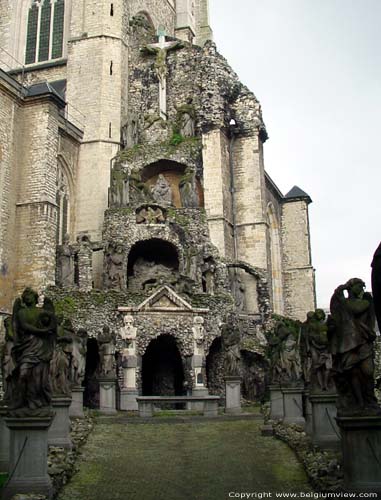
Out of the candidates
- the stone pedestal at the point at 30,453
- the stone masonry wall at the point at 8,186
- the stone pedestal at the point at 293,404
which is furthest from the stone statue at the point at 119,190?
the stone pedestal at the point at 30,453

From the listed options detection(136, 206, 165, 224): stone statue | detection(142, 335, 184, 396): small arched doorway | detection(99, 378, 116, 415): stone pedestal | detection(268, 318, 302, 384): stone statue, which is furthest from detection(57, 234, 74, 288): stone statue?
detection(268, 318, 302, 384): stone statue

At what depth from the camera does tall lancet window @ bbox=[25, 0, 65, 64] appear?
33875 mm

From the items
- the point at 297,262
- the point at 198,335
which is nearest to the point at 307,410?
the point at 198,335

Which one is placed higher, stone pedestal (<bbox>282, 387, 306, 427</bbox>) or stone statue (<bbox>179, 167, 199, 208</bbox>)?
stone statue (<bbox>179, 167, 199, 208</bbox>)

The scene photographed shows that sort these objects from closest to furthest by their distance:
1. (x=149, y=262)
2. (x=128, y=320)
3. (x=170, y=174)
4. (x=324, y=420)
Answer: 1. (x=324, y=420)
2. (x=128, y=320)
3. (x=149, y=262)
4. (x=170, y=174)

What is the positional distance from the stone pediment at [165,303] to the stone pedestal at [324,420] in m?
12.9

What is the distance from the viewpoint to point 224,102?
99.3 ft

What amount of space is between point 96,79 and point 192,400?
1784 cm

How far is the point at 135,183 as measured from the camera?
28.5m

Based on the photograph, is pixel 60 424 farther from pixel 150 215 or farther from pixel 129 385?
pixel 150 215

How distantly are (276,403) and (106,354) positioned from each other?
6985 millimetres

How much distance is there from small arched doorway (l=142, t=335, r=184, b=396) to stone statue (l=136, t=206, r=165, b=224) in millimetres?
5061

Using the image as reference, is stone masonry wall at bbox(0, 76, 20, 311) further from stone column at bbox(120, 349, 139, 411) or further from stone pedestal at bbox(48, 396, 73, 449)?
stone pedestal at bbox(48, 396, 73, 449)

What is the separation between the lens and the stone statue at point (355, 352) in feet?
22.4
